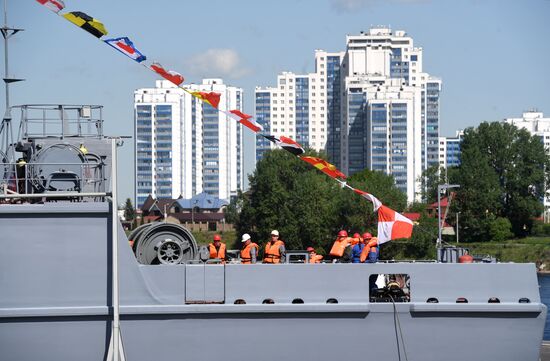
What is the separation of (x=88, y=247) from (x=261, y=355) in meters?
2.81

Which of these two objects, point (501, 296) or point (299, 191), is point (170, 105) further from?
point (501, 296)

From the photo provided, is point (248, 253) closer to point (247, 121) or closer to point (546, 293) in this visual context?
point (247, 121)

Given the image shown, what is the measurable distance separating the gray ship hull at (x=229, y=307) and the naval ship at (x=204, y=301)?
1 centimetres

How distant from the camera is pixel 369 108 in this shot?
12681 centimetres

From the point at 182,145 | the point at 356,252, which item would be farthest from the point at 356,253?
the point at 182,145

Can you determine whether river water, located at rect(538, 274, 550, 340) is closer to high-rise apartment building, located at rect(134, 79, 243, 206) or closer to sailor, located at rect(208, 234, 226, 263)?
sailor, located at rect(208, 234, 226, 263)

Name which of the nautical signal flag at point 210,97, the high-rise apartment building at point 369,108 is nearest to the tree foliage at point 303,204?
the nautical signal flag at point 210,97

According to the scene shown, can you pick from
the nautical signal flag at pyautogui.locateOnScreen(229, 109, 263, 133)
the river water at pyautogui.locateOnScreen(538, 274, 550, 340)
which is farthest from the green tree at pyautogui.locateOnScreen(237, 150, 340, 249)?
the nautical signal flag at pyautogui.locateOnScreen(229, 109, 263, 133)

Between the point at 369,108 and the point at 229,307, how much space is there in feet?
374

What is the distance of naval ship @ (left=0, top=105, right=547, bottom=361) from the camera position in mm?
13969

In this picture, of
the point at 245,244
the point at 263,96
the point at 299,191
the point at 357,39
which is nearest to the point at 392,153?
the point at 357,39

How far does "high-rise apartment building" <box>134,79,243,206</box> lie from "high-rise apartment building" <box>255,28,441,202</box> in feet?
19.2

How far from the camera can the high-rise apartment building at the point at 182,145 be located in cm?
13562

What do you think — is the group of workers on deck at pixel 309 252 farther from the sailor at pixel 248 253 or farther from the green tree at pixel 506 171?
the green tree at pixel 506 171
